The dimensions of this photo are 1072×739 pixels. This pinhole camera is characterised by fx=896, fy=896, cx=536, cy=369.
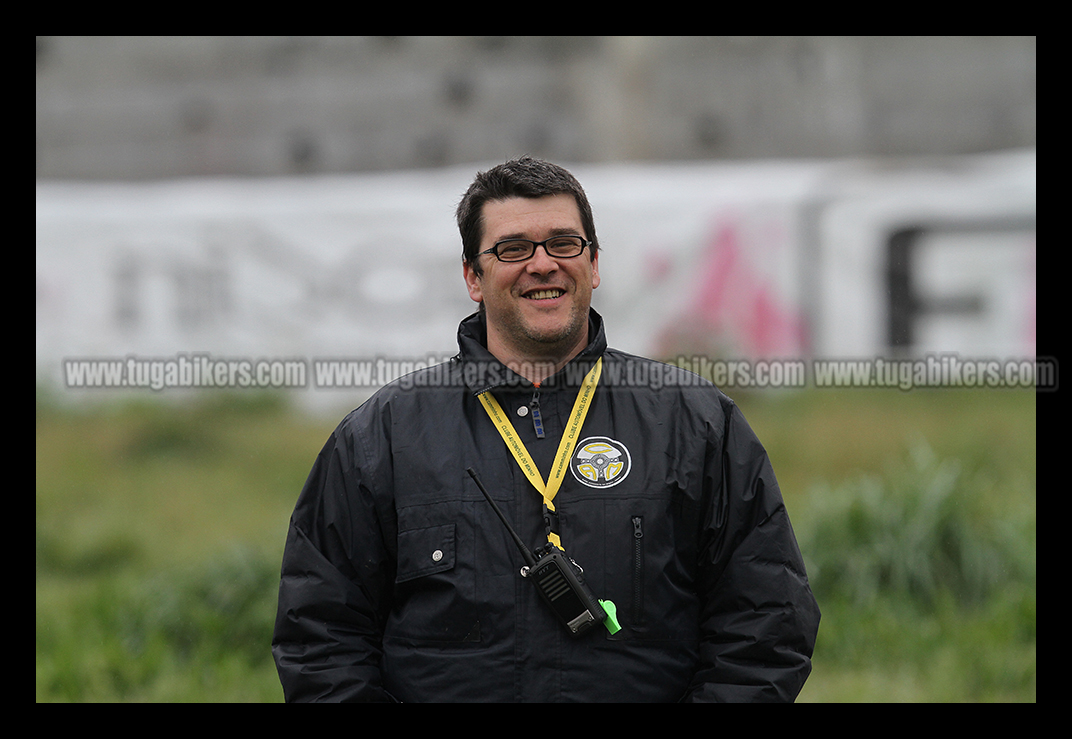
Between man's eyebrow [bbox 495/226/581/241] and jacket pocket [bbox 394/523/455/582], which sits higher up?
man's eyebrow [bbox 495/226/581/241]

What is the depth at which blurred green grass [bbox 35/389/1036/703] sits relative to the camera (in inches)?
217


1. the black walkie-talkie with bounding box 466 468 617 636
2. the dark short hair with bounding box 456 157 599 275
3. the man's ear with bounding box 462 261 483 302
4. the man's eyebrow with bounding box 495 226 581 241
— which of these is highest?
the dark short hair with bounding box 456 157 599 275

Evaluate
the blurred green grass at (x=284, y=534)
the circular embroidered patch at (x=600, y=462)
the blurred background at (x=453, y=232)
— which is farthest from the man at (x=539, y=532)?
the blurred background at (x=453, y=232)

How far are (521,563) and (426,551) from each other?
260 mm

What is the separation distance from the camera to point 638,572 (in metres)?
2.40

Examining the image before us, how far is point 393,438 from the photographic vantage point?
2.53 m

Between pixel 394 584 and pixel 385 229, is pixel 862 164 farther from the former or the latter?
pixel 394 584

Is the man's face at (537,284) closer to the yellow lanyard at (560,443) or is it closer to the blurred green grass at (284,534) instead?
the yellow lanyard at (560,443)

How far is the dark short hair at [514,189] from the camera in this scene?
2598 millimetres

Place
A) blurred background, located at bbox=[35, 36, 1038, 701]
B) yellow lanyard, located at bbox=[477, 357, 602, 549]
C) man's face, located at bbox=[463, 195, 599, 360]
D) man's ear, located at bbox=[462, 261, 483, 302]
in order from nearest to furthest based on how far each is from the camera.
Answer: yellow lanyard, located at bbox=[477, 357, 602, 549] → man's face, located at bbox=[463, 195, 599, 360] → man's ear, located at bbox=[462, 261, 483, 302] → blurred background, located at bbox=[35, 36, 1038, 701]

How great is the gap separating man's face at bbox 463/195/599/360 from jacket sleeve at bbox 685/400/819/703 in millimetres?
536

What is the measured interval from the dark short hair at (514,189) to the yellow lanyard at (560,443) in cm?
39

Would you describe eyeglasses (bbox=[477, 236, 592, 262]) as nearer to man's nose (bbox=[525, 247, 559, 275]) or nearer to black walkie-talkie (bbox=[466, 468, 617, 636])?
man's nose (bbox=[525, 247, 559, 275])

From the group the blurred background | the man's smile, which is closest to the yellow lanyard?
the man's smile
